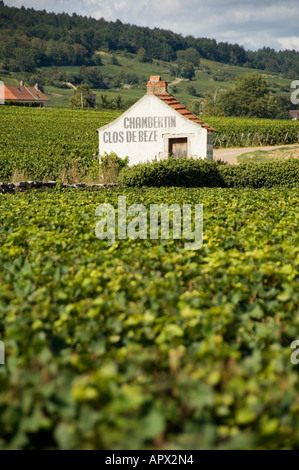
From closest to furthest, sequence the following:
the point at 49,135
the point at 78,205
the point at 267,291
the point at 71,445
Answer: the point at 71,445
the point at 267,291
the point at 78,205
the point at 49,135

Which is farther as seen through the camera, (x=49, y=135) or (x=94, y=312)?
(x=49, y=135)

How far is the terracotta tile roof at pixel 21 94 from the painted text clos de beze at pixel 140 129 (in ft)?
308

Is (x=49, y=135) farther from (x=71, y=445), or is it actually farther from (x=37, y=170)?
(x=71, y=445)

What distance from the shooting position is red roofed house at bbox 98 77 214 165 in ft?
74.4

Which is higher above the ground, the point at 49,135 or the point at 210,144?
the point at 49,135

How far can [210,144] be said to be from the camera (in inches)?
914

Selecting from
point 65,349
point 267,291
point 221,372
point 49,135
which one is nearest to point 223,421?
point 221,372

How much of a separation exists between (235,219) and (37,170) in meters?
18.7

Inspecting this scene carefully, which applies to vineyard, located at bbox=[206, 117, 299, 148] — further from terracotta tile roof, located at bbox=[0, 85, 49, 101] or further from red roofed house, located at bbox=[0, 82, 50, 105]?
terracotta tile roof, located at bbox=[0, 85, 49, 101]

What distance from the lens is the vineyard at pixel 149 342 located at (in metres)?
2.27

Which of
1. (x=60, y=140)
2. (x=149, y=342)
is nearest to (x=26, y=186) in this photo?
(x=149, y=342)

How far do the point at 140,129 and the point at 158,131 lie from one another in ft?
3.24

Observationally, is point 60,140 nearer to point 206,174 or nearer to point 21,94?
point 206,174
